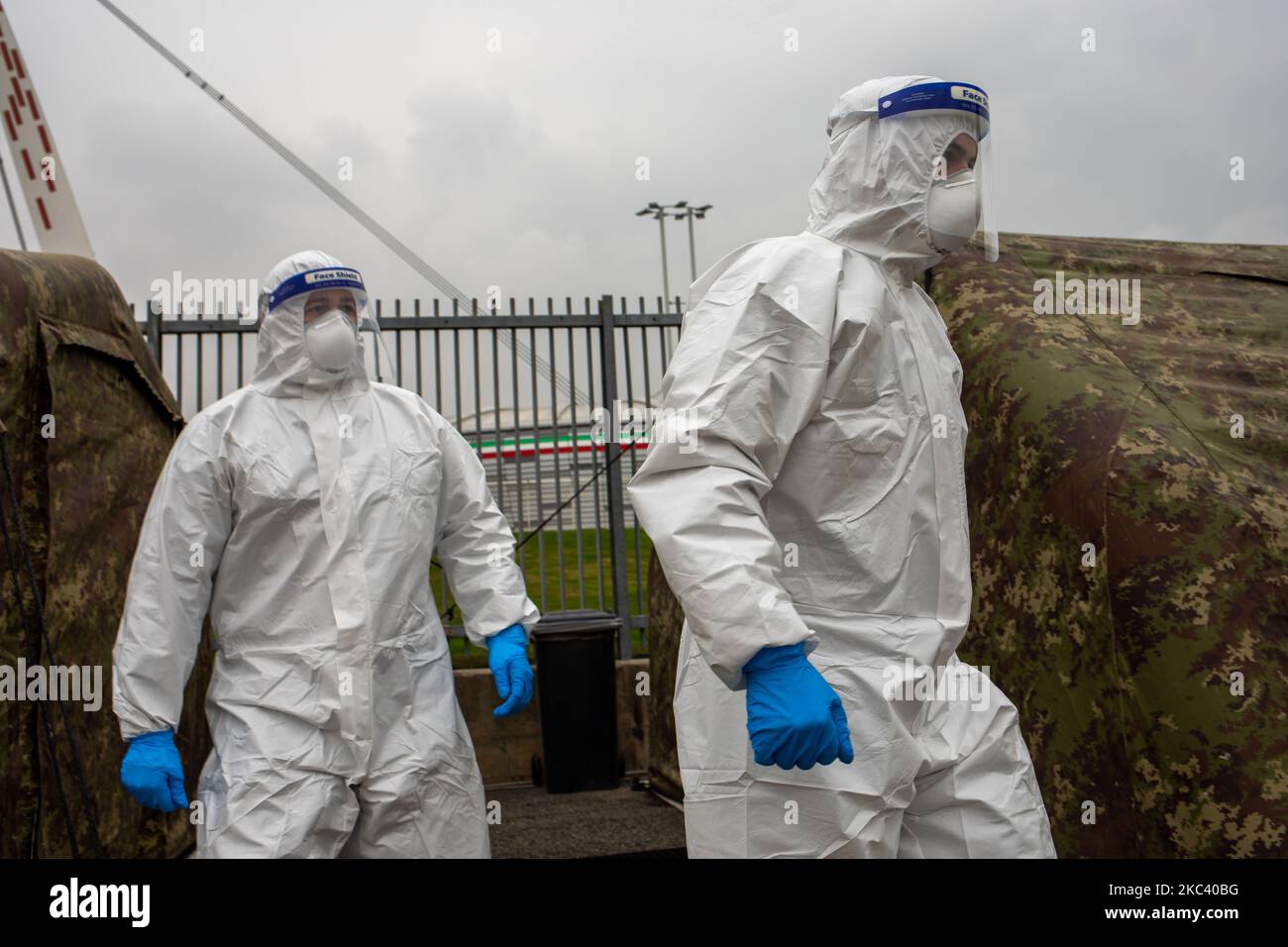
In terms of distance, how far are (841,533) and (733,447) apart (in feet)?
1.02

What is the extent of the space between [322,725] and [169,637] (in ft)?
1.66

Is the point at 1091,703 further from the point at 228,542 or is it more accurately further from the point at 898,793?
the point at 228,542

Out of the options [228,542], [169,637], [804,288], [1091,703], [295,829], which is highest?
[804,288]

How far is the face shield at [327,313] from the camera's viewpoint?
3412mm

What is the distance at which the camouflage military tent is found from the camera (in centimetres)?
271

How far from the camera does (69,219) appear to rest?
4.83 metres

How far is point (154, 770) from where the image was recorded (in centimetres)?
303

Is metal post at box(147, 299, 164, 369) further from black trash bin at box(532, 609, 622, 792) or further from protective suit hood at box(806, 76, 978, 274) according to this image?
protective suit hood at box(806, 76, 978, 274)

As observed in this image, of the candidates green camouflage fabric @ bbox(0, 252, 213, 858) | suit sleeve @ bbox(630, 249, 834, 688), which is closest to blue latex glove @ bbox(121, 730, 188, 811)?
green camouflage fabric @ bbox(0, 252, 213, 858)

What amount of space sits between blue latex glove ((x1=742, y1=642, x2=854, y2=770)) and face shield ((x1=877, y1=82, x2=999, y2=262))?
3.39 feet

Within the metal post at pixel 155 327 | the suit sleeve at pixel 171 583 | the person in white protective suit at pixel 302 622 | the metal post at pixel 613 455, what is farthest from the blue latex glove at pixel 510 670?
the metal post at pixel 155 327

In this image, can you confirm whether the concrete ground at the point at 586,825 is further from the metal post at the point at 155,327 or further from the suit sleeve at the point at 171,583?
the metal post at the point at 155,327

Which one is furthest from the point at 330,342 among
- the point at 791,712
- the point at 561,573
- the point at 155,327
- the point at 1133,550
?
the point at 561,573
